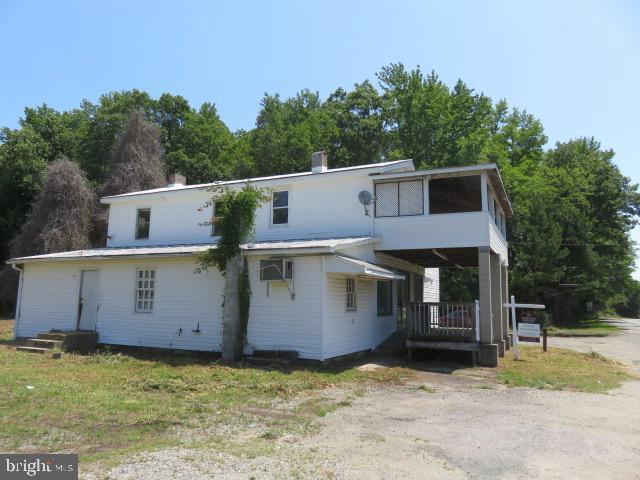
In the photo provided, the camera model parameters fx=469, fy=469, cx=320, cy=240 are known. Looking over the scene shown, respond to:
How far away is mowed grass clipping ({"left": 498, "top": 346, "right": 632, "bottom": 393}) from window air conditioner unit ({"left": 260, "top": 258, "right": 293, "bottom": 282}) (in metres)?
5.93

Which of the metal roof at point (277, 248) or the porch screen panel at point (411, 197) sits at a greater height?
the porch screen panel at point (411, 197)

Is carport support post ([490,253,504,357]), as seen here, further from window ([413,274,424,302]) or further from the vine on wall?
the vine on wall

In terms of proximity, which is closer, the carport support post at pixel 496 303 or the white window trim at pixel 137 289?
the white window trim at pixel 137 289

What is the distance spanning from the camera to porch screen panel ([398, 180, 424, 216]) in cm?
1469

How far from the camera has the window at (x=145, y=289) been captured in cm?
1502

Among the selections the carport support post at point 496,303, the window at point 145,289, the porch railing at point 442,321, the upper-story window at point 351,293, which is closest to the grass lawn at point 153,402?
the porch railing at point 442,321

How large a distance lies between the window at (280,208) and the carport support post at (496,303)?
7.05 m

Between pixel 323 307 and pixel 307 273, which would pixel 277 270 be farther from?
pixel 323 307

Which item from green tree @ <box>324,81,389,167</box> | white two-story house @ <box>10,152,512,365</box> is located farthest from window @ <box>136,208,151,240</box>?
green tree @ <box>324,81,389,167</box>

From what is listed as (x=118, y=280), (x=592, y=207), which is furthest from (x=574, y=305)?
(x=118, y=280)

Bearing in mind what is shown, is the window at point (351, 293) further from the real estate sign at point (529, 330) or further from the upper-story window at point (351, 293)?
the real estate sign at point (529, 330)

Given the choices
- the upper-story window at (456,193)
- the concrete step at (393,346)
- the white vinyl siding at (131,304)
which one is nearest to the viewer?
the white vinyl siding at (131,304)

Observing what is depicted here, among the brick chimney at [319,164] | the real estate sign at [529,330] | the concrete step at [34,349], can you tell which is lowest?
the concrete step at [34,349]

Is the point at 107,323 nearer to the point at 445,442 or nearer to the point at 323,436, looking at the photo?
the point at 323,436
